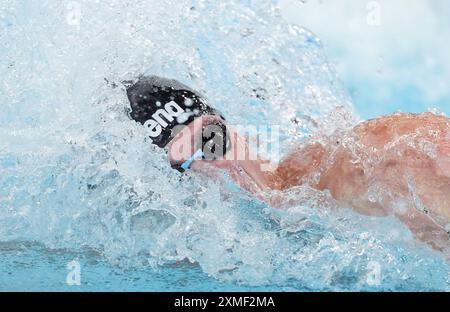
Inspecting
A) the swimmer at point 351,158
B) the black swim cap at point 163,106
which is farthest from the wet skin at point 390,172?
the black swim cap at point 163,106

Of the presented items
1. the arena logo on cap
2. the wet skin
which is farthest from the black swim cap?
the wet skin

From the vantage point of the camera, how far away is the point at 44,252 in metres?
2.50

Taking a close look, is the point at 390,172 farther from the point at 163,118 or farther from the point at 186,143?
the point at 163,118

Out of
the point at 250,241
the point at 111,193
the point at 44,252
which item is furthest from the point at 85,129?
the point at 250,241

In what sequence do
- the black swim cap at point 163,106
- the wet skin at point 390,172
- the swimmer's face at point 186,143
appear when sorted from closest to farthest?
the wet skin at point 390,172 < the swimmer's face at point 186,143 < the black swim cap at point 163,106

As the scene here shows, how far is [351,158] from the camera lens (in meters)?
2.46

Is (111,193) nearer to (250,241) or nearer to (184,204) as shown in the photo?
(184,204)

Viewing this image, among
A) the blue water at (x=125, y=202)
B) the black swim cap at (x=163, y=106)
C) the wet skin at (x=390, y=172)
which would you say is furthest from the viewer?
the black swim cap at (x=163, y=106)

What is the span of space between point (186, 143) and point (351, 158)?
602 mm

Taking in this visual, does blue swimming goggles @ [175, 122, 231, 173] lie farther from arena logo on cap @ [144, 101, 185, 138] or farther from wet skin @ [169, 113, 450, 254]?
arena logo on cap @ [144, 101, 185, 138]

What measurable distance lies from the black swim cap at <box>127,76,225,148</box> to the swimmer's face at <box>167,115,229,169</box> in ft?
0.12

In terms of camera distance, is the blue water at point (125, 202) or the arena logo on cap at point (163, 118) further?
the arena logo on cap at point (163, 118)

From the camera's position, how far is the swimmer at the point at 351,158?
228 cm

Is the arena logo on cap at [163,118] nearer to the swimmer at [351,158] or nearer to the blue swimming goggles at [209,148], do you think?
the swimmer at [351,158]
